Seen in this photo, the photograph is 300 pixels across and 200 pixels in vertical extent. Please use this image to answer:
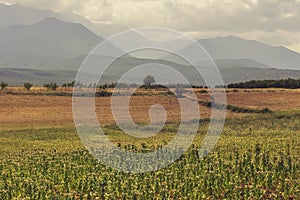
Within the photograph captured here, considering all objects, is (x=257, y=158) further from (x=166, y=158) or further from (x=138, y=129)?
(x=138, y=129)

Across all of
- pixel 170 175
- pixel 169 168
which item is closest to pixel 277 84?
pixel 169 168

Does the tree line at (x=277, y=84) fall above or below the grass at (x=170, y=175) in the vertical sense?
above

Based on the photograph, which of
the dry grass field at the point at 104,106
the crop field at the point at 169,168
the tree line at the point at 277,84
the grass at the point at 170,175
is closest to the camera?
the grass at the point at 170,175

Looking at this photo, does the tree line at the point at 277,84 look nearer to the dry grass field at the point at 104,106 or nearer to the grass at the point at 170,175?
the dry grass field at the point at 104,106

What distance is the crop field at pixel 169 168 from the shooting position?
2209 cm

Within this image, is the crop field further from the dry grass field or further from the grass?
the dry grass field

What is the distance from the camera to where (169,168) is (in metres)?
27.8

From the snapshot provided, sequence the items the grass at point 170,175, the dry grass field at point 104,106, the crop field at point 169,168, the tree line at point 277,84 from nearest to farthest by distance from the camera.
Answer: the grass at point 170,175 → the crop field at point 169,168 → the dry grass field at point 104,106 → the tree line at point 277,84

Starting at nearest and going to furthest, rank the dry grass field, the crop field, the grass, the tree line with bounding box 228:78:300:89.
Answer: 1. the grass
2. the crop field
3. the dry grass field
4. the tree line with bounding box 228:78:300:89

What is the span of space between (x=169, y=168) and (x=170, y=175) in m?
2.14

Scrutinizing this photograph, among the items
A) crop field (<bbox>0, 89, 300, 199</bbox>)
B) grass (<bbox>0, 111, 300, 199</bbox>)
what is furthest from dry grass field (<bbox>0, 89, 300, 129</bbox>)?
grass (<bbox>0, 111, 300, 199</bbox>)

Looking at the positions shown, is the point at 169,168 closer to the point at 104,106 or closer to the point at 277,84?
the point at 104,106

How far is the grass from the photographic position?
21797 mm

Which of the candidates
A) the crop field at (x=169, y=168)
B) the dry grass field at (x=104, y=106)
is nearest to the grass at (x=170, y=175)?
the crop field at (x=169, y=168)
